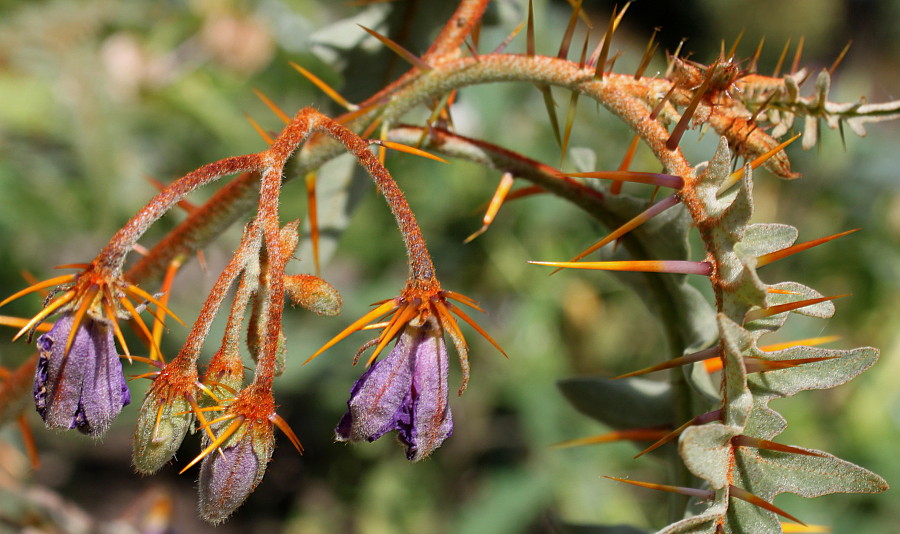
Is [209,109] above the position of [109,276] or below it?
below

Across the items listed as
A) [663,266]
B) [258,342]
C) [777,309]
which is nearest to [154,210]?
[258,342]

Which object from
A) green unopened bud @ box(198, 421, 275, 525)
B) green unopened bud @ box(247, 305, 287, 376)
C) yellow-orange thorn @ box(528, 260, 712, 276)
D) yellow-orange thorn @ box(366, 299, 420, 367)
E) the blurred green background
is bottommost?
the blurred green background

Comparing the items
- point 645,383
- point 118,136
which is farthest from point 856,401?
point 118,136

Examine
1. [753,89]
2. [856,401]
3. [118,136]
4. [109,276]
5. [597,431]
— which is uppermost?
[753,89]

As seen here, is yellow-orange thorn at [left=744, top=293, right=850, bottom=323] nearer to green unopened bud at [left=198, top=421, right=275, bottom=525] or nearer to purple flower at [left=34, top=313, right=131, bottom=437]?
green unopened bud at [left=198, top=421, right=275, bottom=525]

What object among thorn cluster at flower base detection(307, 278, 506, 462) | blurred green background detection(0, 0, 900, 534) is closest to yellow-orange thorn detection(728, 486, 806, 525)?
thorn cluster at flower base detection(307, 278, 506, 462)

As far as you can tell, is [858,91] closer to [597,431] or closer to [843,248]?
[843,248]

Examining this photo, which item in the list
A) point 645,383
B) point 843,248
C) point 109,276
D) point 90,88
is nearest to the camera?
point 109,276
